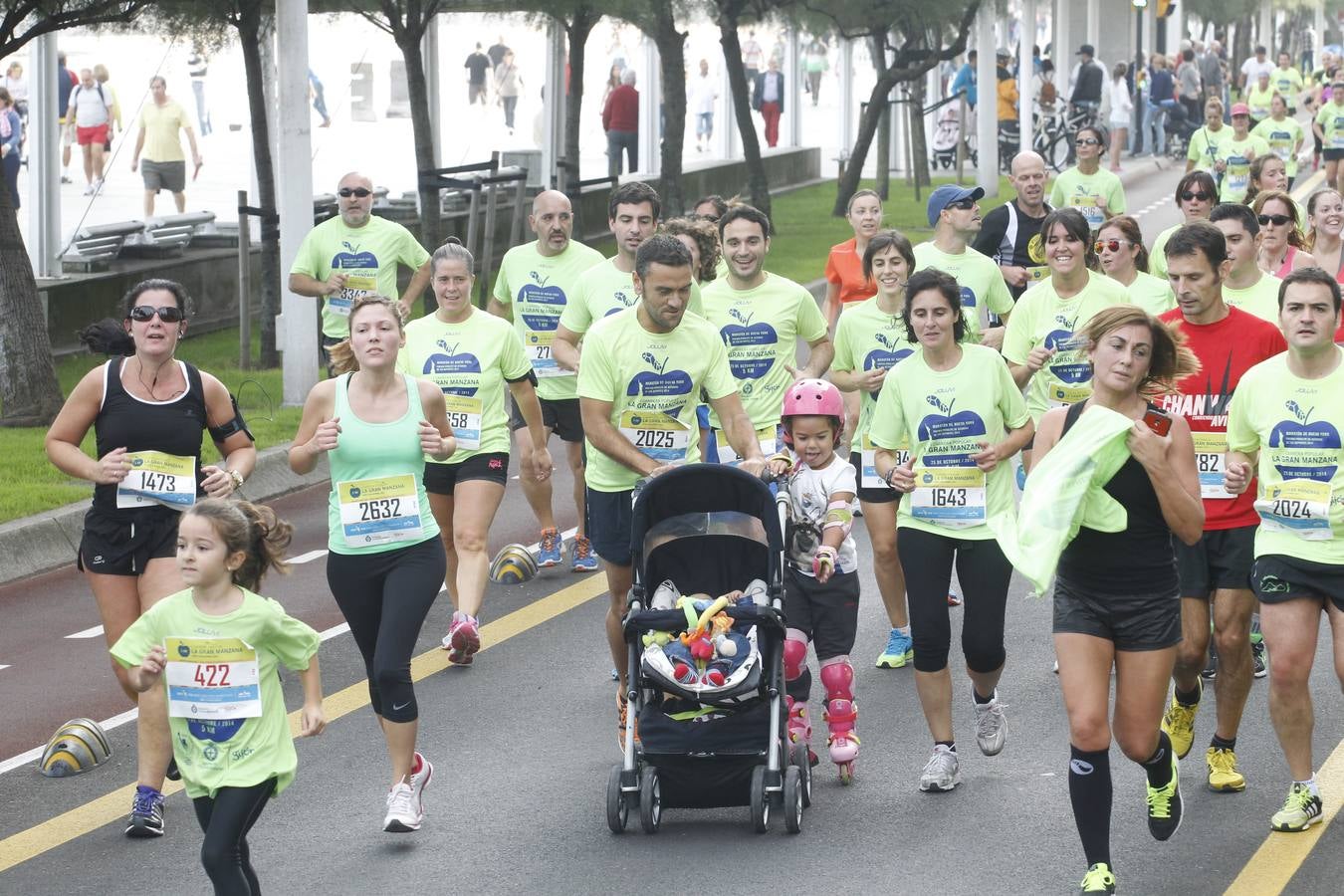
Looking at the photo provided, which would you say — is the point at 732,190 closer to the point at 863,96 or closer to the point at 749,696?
the point at 863,96

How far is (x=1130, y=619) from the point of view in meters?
6.48

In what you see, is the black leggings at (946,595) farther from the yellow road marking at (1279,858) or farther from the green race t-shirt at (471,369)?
the green race t-shirt at (471,369)

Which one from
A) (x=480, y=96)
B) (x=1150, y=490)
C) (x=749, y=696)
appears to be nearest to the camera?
(x=1150, y=490)

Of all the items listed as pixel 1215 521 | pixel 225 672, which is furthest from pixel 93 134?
pixel 225 672

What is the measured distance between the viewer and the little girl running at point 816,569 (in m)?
7.79

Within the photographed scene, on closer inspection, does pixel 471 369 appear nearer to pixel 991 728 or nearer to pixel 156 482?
pixel 156 482

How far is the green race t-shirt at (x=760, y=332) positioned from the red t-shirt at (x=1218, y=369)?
2689 mm

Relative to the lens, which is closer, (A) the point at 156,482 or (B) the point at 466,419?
(A) the point at 156,482

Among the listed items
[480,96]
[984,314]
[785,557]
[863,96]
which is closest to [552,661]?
[785,557]

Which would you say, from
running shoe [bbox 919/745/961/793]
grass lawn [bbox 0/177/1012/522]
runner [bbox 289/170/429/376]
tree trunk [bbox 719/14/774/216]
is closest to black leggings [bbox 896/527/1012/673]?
running shoe [bbox 919/745/961/793]

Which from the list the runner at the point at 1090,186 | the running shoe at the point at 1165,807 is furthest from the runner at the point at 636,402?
the runner at the point at 1090,186

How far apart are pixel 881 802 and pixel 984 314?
4039 mm

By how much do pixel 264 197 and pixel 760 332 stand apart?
9.61 meters

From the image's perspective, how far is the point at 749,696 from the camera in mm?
7176
